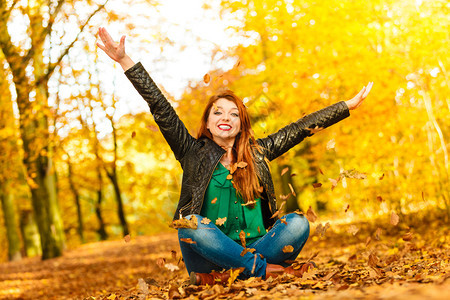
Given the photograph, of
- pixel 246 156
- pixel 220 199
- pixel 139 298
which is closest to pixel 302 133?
pixel 246 156

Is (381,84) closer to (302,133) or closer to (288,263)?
(302,133)

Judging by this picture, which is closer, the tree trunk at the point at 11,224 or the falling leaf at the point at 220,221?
the falling leaf at the point at 220,221

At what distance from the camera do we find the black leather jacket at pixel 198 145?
3.50 m

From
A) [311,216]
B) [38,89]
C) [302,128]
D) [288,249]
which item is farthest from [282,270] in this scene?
[38,89]

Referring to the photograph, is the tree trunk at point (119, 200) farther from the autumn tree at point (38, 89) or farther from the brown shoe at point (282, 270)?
the brown shoe at point (282, 270)

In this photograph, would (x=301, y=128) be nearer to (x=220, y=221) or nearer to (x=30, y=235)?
(x=220, y=221)

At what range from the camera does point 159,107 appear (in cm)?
354

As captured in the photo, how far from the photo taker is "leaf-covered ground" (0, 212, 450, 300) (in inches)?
108

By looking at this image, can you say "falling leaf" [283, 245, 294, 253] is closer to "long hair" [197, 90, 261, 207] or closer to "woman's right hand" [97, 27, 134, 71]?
"long hair" [197, 90, 261, 207]

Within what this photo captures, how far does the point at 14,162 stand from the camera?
12828 millimetres

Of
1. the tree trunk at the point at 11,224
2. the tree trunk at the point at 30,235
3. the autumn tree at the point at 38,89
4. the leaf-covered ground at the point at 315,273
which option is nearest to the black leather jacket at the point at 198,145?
the leaf-covered ground at the point at 315,273

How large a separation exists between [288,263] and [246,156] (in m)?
0.85

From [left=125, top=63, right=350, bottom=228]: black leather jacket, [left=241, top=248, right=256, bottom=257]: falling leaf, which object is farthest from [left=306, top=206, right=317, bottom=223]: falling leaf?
[left=241, top=248, right=256, bottom=257]: falling leaf

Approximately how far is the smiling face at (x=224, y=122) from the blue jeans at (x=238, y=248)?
74 cm
